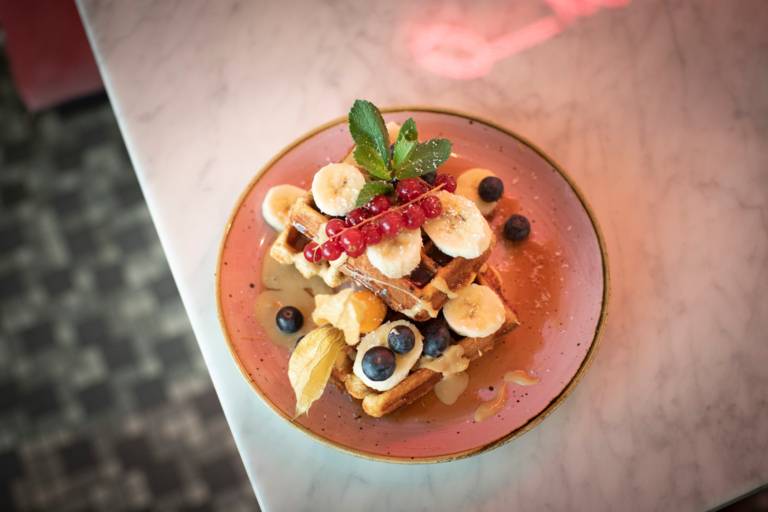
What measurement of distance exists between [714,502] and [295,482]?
106 cm

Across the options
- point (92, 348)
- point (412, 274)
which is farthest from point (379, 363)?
point (92, 348)

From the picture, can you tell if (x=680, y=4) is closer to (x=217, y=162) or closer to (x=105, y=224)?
(x=217, y=162)

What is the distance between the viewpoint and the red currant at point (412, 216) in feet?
4.70

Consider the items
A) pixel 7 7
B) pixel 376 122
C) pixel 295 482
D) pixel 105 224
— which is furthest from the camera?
pixel 105 224

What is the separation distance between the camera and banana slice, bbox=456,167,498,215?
1.71 metres

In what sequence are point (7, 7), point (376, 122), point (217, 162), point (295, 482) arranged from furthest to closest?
1. point (7, 7)
2. point (217, 162)
3. point (295, 482)
4. point (376, 122)

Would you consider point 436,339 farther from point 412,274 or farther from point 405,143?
point 405,143

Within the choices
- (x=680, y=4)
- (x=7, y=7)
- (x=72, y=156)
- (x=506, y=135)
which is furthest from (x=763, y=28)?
(x=72, y=156)

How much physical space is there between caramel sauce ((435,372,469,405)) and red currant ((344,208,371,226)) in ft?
1.47

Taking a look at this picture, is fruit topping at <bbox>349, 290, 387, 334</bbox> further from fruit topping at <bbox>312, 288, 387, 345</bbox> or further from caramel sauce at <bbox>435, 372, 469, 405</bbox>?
caramel sauce at <bbox>435, 372, 469, 405</bbox>

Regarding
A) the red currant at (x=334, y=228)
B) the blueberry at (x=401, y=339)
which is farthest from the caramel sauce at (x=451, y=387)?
the red currant at (x=334, y=228)

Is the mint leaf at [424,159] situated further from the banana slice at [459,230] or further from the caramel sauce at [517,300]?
the caramel sauce at [517,300]

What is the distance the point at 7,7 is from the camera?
2.31 m

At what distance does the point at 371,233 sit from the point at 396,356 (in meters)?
0.31
